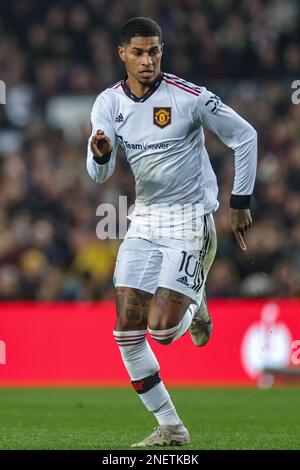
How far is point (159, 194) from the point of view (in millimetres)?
7406

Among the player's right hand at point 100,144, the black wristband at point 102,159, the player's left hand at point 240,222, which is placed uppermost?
the player's right hand at point 100,144

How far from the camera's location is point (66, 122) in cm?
1748

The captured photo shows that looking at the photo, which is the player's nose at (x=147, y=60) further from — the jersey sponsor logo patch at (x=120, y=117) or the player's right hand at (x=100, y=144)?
the player's right hand at (x=100, y=144)

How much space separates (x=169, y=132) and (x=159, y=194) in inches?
15.4

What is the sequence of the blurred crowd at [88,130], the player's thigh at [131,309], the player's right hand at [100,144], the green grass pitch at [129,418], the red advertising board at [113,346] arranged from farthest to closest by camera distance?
the blurred crowd at [88,130]
the red advertising board at [113,346]
the green grass pitch at [129,418]
the player's thigh at [131,309]
the player's right hand at [100,144]

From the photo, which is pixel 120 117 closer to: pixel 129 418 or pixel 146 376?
pixel 146 376

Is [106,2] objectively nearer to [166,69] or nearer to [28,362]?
[166,69]

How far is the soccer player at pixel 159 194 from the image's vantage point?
7227mm

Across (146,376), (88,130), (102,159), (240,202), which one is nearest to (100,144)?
(102,159)

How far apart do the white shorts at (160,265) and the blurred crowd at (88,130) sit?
667cm

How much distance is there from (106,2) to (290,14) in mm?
2966

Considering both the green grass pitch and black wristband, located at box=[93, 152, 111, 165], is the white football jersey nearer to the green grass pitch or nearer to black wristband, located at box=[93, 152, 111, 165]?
black wristband, located at box=[93, 152, 111, 165]

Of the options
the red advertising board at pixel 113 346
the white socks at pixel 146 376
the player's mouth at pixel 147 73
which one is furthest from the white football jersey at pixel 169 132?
the red advertising board at pixel 113 346

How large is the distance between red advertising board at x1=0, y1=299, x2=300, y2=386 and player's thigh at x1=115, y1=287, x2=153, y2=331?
6.21 metres
